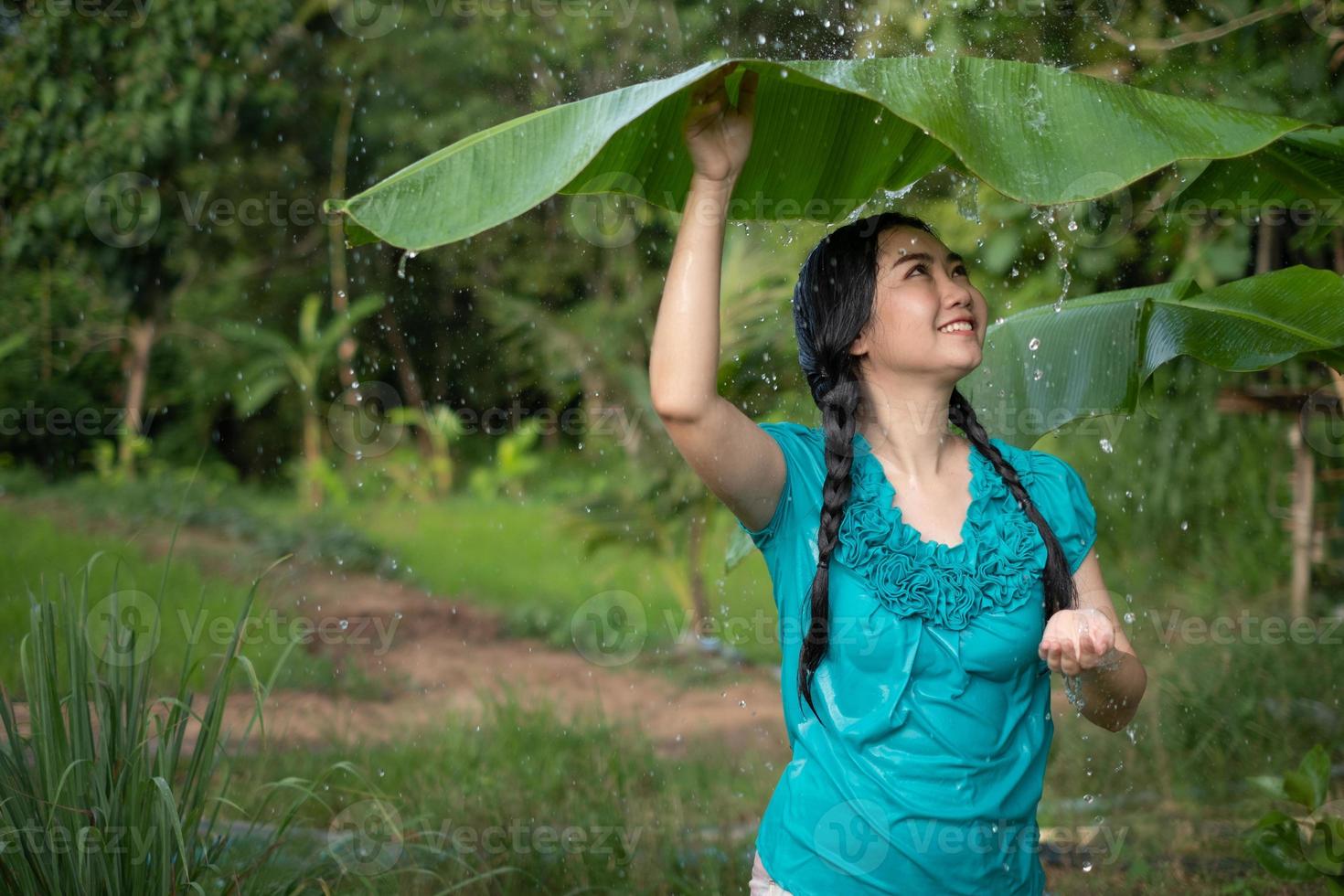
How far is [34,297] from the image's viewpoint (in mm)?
11227

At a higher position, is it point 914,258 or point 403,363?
point 403,363

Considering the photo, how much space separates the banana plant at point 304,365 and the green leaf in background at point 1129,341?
9.79 metres

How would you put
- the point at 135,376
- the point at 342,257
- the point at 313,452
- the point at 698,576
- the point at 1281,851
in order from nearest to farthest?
the point at 1281,851, the point at 698,576, the point at 135,376, the point at 313,452, the point at 342,257

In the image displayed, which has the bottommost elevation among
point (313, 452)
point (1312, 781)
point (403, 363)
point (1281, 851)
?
point (1281, 851)

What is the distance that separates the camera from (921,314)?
7.03ft

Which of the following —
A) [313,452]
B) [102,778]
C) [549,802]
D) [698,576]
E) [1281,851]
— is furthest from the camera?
[313,452]

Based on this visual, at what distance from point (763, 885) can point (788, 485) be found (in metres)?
0.62

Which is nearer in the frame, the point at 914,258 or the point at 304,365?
the point at 914,258

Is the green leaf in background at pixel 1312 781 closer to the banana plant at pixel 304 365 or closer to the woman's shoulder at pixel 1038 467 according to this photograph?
the woman's shoulder at pixel 1038 467

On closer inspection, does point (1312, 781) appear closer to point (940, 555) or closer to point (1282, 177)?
point (1282, 177)

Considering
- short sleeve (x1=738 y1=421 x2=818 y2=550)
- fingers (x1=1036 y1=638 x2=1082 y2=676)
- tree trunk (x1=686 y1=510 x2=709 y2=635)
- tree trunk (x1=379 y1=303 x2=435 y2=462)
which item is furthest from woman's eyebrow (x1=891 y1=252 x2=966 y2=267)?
tree trunk (x1=379 y1=303 x2=435 y2=462)

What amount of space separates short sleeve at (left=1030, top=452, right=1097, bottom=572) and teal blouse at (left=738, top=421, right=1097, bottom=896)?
21 mm

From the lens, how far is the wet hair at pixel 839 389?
6.71 feet

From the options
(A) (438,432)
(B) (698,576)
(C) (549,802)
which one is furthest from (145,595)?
(A) (438,432)
